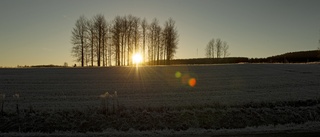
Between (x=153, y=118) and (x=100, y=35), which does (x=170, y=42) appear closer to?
(x=100, y=35)

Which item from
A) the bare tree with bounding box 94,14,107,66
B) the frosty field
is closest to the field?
the frosty field

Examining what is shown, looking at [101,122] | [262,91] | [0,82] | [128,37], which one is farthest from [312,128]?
[128,37]

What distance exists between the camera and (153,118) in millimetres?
13805

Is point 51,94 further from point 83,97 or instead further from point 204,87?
point 204,87

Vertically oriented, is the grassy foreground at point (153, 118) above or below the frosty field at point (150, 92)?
below

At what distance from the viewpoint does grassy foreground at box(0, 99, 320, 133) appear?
1302cm

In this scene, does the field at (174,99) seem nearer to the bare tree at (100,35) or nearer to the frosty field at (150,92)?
the frosty field at (150,92)

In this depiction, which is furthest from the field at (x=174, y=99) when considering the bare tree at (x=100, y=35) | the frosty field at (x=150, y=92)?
the bare tree at (x=100, y=35)

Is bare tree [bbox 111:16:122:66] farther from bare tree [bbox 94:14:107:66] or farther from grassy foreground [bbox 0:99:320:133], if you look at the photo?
grassy foreground [bbox 0:99:320:133]

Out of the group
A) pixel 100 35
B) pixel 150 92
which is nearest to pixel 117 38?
pixel 100 35

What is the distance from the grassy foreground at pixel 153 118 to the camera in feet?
42.7

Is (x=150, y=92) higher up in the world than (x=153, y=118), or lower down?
higher up

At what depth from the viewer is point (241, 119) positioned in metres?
14.1

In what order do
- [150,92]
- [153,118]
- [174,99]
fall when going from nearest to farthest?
[153,118] < [174,99] < [150,92]
